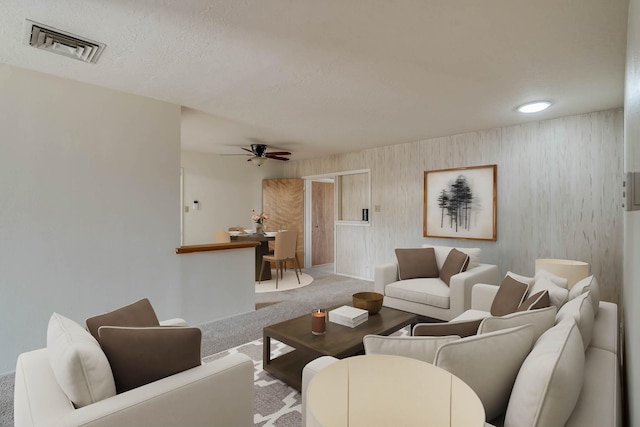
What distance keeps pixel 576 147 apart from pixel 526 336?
3.51 m

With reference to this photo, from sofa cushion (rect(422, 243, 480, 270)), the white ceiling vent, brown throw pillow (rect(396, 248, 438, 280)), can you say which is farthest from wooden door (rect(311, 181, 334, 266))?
the white ceiling vent

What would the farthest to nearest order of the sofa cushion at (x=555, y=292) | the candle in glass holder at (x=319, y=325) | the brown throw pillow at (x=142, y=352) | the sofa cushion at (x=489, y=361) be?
1. the candle in glass holder at (x=319, y=325)
2. the sofa cushion at (x=555, y=292)
3. the brown throw pillow at (x=142, y=352)
4. the sofa cushion at (x=489, y=361)

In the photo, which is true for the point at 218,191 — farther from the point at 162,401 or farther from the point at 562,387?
the point at 562,387

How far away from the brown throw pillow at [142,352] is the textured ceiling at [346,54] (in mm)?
1671

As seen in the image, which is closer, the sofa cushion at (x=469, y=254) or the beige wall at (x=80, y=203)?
the beige wall at (x=80, y=203)

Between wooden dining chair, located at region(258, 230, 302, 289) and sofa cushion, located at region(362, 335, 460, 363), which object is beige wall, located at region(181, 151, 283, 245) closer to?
wooden dining chair, located at region(258, 230, 302, 289)

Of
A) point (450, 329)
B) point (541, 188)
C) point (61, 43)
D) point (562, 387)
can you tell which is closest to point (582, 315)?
point (450, 329)

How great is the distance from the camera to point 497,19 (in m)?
1.78

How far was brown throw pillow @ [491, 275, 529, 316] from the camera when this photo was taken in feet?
6.43

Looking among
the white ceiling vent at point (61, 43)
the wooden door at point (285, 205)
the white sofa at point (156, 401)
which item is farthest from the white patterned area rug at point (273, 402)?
the wooden door at point (285, 205)

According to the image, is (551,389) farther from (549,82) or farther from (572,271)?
(549,82)

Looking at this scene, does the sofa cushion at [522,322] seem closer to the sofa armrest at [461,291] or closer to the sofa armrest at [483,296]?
the sofa armrest at [483,296]

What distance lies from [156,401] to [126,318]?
62 cm

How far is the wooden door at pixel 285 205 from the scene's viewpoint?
6824mm
